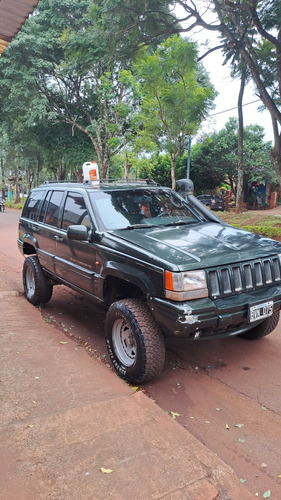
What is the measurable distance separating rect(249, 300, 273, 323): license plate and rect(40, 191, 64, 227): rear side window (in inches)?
107

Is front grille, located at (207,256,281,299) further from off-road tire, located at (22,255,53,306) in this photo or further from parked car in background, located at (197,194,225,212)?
parked car in background, located at (197,194,225,212)

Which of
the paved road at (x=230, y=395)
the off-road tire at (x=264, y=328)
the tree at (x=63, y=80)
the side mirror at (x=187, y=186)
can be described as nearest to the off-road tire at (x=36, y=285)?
the paved road at (x=230, y=395)

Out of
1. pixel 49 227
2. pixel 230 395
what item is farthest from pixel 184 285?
pixel 49 227

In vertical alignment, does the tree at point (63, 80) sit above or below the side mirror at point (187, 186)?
above

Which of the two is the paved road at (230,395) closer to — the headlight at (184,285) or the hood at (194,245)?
the headlight at (184,285)

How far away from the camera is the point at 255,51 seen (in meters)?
13.5

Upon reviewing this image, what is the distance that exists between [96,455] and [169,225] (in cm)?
248

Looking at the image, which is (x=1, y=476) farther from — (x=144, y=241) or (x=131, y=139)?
(x=131, y=139)

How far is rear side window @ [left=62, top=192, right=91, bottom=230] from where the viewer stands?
4207mm

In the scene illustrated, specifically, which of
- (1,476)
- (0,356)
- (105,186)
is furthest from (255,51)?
(1,476)

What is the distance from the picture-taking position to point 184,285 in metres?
2.97

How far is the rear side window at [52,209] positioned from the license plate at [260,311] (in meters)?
2.71

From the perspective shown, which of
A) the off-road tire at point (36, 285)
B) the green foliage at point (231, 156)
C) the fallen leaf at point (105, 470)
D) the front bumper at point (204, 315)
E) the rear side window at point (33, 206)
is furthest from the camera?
the green foliage at point (231, 156)

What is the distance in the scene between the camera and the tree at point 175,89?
13133 millimetres
